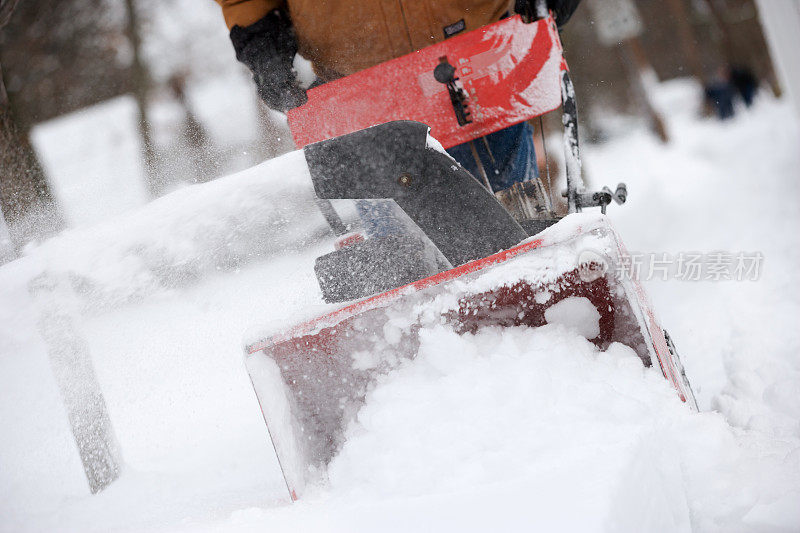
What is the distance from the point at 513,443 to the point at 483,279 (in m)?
0.38

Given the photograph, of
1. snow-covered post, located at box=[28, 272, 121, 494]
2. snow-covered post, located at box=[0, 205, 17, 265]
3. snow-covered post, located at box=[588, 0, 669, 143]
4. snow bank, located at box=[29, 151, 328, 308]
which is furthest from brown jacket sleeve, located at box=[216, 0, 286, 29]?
snow-covered post, located at box=[588, 0, 669, 143]

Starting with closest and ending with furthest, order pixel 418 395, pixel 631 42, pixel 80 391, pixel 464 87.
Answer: pixel 418 395, pixel 464 87, pixel 80 391, pixel 631 42

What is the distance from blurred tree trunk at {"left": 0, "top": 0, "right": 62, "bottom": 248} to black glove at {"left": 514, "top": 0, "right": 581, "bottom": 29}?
9.92ft

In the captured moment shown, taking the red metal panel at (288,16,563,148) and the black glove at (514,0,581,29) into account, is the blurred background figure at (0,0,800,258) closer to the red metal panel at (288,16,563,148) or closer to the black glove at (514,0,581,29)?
the black glove at (514,0,581,29)

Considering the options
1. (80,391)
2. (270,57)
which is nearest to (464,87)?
(270,57)

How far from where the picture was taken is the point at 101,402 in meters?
3.11

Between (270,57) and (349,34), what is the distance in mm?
312

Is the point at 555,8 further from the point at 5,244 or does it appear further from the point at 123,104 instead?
the point at 123,104

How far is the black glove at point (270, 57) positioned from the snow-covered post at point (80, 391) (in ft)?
6.97

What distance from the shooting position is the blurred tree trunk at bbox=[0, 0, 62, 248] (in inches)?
116

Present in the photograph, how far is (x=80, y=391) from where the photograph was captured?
3.10 m

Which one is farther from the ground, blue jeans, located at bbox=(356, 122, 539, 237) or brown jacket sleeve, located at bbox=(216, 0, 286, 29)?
brown jacket sleeve, located at bbox=(216, 0, 286, 29)

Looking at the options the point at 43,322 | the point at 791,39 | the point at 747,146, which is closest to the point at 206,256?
the point at 43,322

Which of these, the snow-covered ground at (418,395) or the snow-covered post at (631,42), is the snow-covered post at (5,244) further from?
the snow-covered post at (631,42)
